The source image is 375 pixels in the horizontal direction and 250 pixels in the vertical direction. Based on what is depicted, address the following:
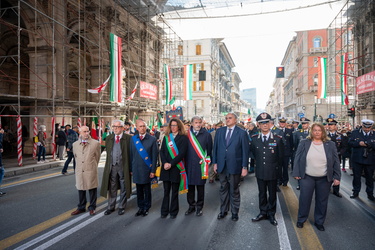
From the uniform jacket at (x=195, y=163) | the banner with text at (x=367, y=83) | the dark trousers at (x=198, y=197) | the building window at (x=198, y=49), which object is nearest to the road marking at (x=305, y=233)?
the dark trousers at (x=198, y=197)

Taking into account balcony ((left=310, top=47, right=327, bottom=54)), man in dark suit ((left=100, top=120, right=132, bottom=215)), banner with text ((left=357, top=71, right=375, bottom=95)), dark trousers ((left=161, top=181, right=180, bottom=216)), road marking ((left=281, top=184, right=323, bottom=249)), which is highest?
balcony ((left=310, top=47, right=327, bottom=54))

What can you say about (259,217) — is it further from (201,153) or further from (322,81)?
(322,81)

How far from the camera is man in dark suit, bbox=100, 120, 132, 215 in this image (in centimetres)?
527

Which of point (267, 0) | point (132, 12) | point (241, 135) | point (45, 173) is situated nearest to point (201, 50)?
point (132, 12)

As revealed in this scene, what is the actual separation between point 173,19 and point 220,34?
3.96 metres

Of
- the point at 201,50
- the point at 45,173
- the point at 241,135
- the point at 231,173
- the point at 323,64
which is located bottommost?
the point at 45,173

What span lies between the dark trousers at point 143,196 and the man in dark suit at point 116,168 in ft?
0.78

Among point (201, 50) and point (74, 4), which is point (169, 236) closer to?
point (74, 4)

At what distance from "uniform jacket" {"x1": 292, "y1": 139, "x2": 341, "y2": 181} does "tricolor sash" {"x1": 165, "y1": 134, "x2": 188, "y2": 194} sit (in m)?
2.04

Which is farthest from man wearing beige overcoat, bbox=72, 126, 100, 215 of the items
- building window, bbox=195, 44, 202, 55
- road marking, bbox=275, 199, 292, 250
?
building window, bbox=195, 44, 202, 55

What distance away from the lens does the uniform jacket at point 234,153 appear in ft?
16.2

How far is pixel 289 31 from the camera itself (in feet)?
61.7

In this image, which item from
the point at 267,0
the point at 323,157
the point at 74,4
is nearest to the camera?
the point at 323,157

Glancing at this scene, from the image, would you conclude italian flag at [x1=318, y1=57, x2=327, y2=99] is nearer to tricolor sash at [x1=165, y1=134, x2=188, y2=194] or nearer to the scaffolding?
the scaffolding
